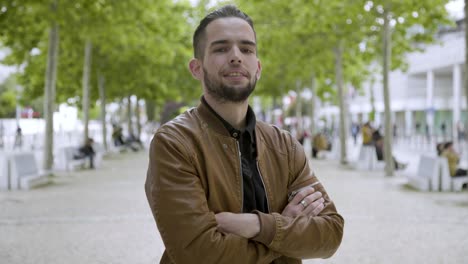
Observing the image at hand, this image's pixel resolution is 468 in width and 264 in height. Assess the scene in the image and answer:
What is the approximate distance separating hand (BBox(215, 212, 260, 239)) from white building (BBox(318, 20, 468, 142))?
4728 centimetres

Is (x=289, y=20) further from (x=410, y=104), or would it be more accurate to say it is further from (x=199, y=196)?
(x=410, y=104)

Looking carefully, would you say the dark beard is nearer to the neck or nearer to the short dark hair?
the neck

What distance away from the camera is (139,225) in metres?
9.18

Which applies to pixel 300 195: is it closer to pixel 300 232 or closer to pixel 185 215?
pixel 300 232

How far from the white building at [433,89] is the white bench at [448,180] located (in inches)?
1367

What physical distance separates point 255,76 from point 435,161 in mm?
12127

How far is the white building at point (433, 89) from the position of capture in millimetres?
52844


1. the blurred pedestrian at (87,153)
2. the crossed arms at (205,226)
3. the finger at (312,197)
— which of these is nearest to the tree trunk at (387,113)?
the blurred pedestrian at (87,153)

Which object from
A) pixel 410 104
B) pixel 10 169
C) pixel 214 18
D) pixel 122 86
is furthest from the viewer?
pixel 410 104

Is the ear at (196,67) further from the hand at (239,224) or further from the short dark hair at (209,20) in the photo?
the hand at (239,224)

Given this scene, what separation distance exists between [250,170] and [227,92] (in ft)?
1.13

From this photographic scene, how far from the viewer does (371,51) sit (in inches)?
979

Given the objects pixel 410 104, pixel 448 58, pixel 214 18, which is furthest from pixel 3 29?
pixel 410 104

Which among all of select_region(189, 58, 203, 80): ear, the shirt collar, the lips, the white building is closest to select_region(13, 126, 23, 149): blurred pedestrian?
the white building
